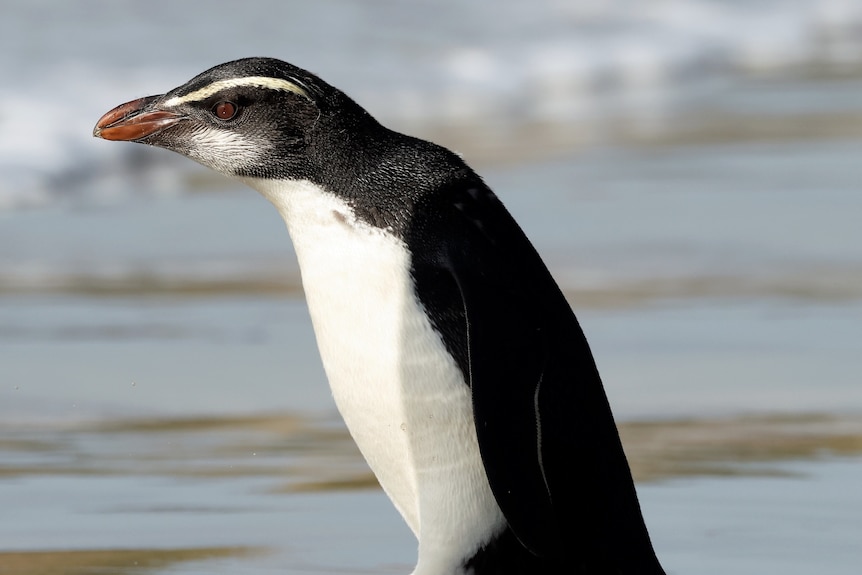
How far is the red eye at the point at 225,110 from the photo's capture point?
12.0 ft

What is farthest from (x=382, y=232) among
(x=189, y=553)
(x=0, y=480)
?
(x=0, y=480)

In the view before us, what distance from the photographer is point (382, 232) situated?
11.3 feet

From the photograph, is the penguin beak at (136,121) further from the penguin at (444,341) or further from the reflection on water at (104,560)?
the reflection on water at (104,560)

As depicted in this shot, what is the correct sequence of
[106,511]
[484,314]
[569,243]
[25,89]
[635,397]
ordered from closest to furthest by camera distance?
[484,314]
[106,511]
[635,397]
[569,243]
[25,89]

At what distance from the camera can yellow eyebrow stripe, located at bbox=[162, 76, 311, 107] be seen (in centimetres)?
357

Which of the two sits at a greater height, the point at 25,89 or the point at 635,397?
the point at 25,89

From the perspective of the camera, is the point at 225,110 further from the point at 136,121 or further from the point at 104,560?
the point at 104,560

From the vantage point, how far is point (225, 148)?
3656mm

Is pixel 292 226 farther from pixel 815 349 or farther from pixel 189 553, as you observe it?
pixel 815 349

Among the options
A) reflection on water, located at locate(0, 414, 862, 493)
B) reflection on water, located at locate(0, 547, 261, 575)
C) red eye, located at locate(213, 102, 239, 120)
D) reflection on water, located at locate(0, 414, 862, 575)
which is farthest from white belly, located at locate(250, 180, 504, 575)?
reflection on water, located at locate(0, 414, 862, 493)

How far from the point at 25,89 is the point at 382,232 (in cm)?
786

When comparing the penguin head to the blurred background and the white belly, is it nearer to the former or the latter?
the white belly

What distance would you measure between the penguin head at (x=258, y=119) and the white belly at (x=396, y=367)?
2.2 inches

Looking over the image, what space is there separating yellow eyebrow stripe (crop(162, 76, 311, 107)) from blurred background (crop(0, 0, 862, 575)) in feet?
2.93
